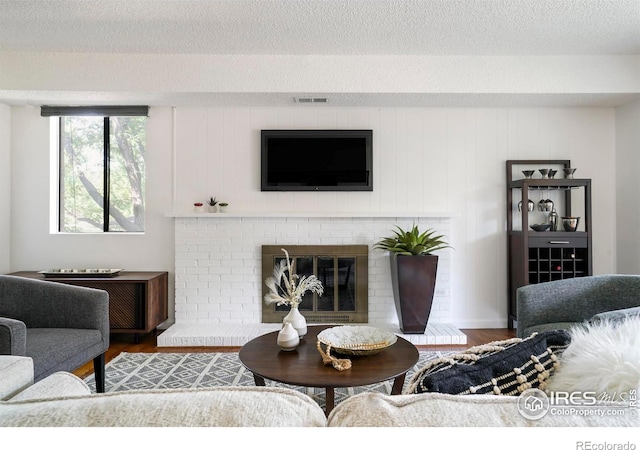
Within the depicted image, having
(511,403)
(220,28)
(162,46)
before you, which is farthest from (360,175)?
(511,403)

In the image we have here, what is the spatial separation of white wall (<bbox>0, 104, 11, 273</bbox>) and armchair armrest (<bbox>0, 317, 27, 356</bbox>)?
103 inches

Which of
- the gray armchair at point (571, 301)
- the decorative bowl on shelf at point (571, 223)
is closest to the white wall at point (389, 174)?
the decorative bowl on shelf at point (571, 223)

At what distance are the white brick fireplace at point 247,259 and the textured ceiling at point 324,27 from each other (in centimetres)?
128

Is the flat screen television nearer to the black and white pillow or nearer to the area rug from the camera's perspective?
the area rug

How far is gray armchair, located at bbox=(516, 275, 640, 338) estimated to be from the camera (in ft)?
7.49

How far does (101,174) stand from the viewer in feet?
13.0

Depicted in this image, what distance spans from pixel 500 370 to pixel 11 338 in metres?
2.00

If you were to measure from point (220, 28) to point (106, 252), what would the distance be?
2.45 m

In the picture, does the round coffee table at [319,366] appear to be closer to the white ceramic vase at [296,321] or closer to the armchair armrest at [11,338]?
the white ceramic vase at [296,321]

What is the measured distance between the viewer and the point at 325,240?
3.72 metres

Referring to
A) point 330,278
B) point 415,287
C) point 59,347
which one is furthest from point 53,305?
point 415,287

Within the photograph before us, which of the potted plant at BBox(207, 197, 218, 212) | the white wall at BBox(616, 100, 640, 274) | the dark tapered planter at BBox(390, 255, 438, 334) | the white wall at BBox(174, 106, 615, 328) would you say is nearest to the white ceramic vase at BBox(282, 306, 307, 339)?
the dark tapered planter at BBox(390, 255, 438, 334)

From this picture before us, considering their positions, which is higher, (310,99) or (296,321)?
(310,99)

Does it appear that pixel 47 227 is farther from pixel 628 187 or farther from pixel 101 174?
pixel 628 187
